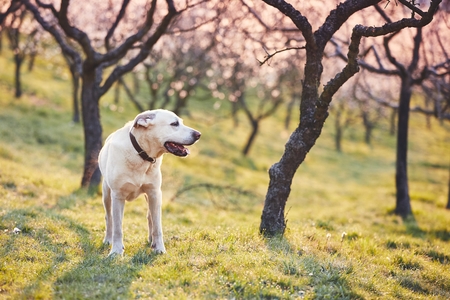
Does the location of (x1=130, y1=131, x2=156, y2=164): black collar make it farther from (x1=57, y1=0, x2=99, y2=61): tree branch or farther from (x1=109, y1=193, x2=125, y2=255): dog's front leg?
(x1=57, y1=0, x2=99, y2=61): tree branch

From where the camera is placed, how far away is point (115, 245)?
20.0 ft

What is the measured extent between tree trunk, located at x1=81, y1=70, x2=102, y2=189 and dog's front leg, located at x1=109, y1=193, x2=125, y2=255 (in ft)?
17.0

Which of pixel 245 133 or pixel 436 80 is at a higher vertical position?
pixel 436 80

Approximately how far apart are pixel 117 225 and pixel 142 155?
104 centimetres

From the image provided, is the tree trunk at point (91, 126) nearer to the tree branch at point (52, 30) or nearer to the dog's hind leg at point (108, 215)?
the tree branch at point (52, 30)

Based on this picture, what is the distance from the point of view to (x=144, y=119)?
6.01m

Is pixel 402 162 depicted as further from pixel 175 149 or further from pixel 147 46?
pixel 175 149

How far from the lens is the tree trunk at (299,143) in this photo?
22.9 feet

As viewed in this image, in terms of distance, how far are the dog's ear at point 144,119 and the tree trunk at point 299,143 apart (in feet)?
7.57

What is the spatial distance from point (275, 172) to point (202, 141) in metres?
19.2

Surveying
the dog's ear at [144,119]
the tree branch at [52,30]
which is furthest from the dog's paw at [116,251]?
the tree branch at [52,30]

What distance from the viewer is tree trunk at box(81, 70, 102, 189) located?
11.0 meters

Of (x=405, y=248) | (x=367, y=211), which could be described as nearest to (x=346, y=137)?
(x=367, y=211)

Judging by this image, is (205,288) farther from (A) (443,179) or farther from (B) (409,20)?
(A) (443,179)
